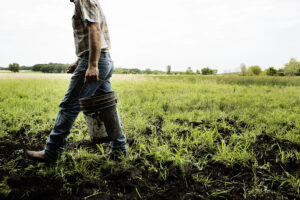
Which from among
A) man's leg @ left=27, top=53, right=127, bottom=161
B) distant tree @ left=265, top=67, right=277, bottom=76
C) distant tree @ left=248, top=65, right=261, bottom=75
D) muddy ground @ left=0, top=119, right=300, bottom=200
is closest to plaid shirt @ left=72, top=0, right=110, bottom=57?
man's leg @ left=27, top=53, right=127, bottom=161

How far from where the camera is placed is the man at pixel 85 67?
70.2 inches

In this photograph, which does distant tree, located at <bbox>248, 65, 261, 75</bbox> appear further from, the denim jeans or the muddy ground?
the denim jeans

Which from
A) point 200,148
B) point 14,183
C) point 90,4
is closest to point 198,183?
point 200,148

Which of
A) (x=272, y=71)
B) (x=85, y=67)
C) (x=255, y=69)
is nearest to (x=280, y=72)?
(x=272, y=71)

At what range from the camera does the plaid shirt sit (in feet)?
5.79

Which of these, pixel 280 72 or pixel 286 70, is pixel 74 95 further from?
pixel 280 72

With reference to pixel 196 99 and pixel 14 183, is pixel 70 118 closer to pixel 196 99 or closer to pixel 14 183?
pixel 14 183

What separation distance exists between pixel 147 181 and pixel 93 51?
1414 mm

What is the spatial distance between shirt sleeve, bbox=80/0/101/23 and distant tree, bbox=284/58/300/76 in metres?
61.6

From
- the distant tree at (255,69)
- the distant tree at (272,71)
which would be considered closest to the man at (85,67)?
the distant tree at (272,71)

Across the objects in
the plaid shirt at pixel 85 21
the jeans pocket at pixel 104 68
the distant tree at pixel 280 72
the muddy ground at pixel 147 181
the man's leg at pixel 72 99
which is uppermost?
the distant tree at pixel 280 72

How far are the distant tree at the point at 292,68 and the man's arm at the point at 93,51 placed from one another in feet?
202

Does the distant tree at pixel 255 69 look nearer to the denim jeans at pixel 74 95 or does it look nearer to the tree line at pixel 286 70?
the tree line at pixel 286 70

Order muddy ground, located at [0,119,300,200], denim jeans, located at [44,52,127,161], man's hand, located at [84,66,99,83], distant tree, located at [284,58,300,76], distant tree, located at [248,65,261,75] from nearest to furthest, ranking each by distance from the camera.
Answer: muddy ground, located at [0,119,300,200], man's hand, located at [84,66,99,83], denim jeans, located at [44,52,127,161], distant tree, located at [284,58,300,76], distant tree, located at [248,65,261,75]
